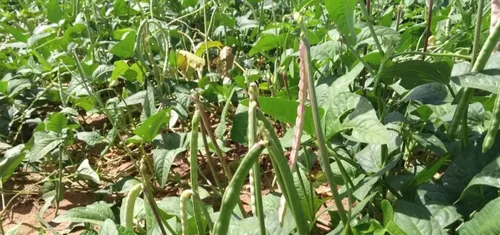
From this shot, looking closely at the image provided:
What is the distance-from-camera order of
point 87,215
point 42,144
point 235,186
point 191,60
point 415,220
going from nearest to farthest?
point 235,186
point 415,220
point 87,215
point 42,144
point 191,60

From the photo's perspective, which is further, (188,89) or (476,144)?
(188,89)

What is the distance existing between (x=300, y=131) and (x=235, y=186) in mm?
136

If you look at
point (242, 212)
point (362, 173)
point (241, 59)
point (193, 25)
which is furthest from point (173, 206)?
point (193, 25)

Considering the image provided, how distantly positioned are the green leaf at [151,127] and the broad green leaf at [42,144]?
279 millimetres

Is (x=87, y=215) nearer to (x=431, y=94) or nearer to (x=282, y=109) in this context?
(x=282, y=109)

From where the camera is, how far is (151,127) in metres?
1.24

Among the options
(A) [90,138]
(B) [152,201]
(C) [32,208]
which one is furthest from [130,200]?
(C) [32,208]

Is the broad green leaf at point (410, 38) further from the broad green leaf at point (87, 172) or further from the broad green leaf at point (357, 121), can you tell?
the broad green leaf at point (87, 172)

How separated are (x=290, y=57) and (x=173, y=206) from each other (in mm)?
491

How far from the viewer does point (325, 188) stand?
1330 millimetres

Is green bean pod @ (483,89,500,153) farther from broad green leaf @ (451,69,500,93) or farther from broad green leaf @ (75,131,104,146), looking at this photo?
broad green leaf @ (75,131,104,146)

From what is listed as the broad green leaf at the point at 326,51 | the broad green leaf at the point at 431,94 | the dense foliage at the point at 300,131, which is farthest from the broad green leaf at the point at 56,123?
the broad green leaf at the point at 431,94

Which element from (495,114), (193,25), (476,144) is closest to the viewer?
Result: (495,114)

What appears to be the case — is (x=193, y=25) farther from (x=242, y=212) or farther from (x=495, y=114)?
(x=495, y=114)
